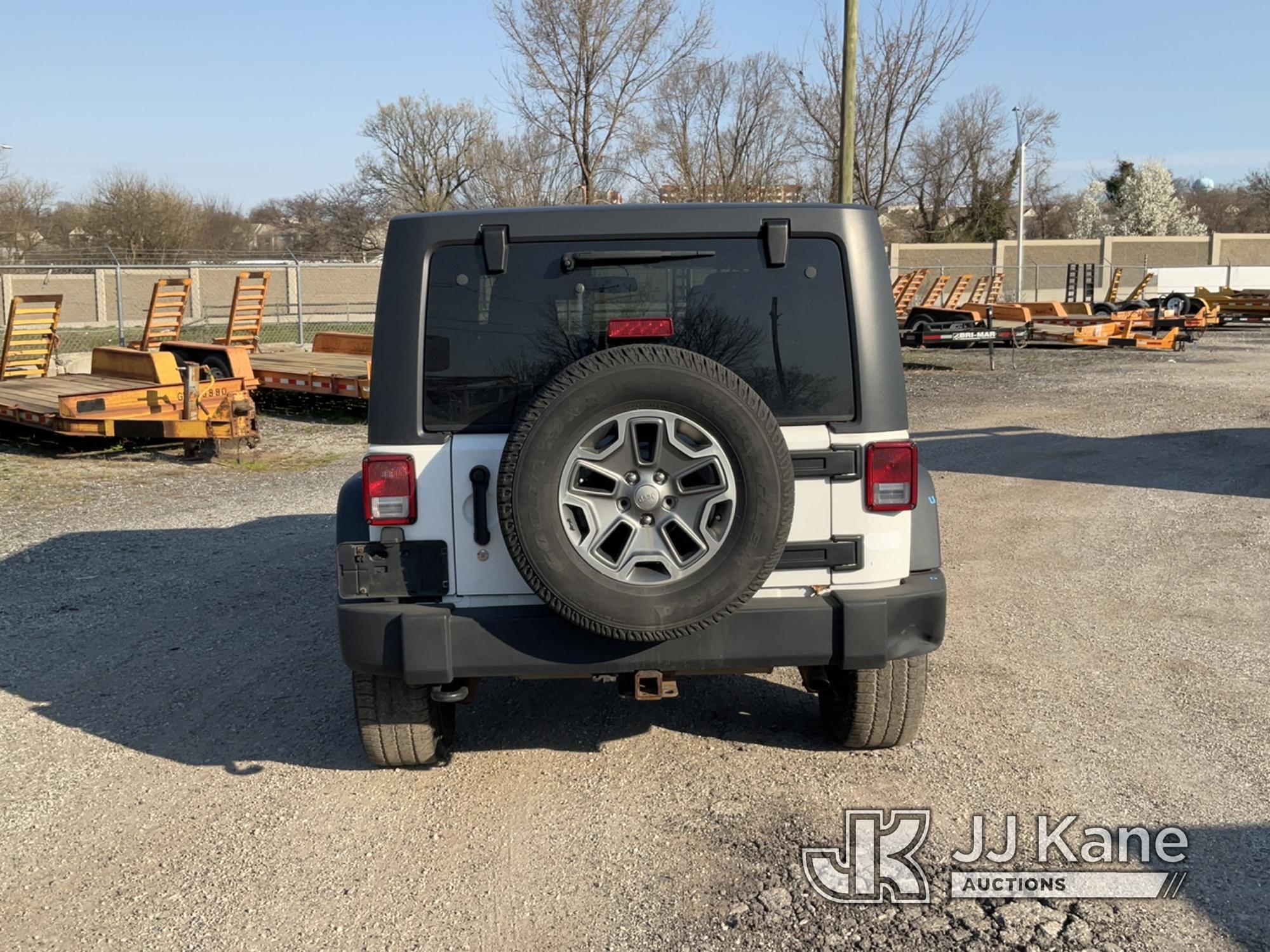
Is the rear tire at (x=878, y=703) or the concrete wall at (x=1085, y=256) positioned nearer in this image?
the rear tire at (x=878, y=703)

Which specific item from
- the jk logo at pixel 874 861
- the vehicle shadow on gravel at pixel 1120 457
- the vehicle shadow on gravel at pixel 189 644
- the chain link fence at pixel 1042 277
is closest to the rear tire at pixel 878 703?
the jk logo at pixel 874 861

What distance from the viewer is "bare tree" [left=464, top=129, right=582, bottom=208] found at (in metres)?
29.5

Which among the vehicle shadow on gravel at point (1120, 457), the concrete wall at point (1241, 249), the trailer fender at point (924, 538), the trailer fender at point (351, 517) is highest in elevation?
the concrete wall at point (1241, 249)

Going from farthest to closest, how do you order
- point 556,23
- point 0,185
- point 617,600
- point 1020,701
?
point 0,185 → point 556,23 → point 1020,701 → point 617,600

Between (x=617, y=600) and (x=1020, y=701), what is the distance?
2.39m

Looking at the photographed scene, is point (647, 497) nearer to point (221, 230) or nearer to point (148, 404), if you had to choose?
point (148, 404)

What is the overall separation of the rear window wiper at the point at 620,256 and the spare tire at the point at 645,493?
0.40 meters

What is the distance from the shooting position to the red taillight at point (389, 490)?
3939mm

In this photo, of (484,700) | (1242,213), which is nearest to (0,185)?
(484,700)

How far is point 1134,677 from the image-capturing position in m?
5.50

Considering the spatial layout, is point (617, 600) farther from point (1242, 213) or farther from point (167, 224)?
point (1242, 213)

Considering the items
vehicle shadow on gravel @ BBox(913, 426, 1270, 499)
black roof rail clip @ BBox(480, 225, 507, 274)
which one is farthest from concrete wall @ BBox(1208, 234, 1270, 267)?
black roof rail clip @ BBox(480, 225, 507, 274)

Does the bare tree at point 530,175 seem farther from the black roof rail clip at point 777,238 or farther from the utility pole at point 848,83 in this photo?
the black roof rail clip at point 777,238

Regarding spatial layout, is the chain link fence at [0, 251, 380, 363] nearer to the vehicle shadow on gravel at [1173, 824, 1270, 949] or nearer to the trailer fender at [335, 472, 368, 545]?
the trailer fender at [335, 472, 368, 545]
